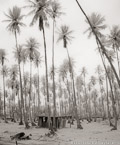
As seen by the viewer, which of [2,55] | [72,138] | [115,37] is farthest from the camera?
[2,55]

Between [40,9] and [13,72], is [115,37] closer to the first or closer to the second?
[40,9]

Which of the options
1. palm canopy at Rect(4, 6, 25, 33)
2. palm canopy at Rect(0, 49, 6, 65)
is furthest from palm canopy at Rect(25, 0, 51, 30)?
palm canopy at Rect(0, 49, 6, 65)

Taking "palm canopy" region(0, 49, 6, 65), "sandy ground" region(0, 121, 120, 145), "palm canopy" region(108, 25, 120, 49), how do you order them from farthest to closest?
"palm canopy" region(0, 49, 6, 65) < "palm canopy" region(108, 25, 120, 49) < "sandy ground" region(0, 121, 120, 145)

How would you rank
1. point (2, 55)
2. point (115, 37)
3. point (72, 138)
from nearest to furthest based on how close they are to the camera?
point (72, 138) < point (115, 37) < point (2, 55)

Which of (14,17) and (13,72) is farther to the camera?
(13,72)

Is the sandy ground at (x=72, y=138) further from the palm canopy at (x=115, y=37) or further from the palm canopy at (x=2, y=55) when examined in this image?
the palm canopy at (x=2, y=55)

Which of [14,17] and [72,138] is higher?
[14,17]

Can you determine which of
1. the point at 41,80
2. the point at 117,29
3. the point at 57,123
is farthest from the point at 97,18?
the point at 41,80

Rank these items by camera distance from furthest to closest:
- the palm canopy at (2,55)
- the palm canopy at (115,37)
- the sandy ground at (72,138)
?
the palm canopy at (2,55) < the palm canopy at (115,37) < the sandy ground at (72,138)

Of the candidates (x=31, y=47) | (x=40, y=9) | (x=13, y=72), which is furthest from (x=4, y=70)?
(x=40, y=9)

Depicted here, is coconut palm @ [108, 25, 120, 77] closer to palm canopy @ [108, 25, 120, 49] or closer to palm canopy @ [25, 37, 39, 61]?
palm canopy @ [108, 25, 120, 49]

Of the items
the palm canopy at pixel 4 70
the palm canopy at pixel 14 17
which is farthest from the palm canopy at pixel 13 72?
the palm canopy at pixel 14 17

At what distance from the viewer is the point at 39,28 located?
2227 cm

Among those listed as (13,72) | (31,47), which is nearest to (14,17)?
(31,47)
